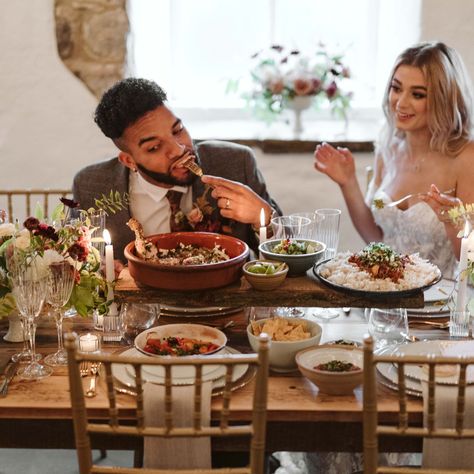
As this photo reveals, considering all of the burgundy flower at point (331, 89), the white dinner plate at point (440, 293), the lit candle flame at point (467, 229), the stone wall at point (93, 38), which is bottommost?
the white dinner plate at point (440, 293)

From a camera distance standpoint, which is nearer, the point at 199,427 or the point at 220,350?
the point at 199,427

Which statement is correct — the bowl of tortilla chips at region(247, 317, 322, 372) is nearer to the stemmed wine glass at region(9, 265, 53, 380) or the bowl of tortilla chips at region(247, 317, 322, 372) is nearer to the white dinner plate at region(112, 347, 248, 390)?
the white dinner plate at region(112, 347, 248, 390)

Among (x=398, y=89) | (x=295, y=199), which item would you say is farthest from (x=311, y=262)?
(x=295, y=199)

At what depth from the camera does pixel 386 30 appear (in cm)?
419

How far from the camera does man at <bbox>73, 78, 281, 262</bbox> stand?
105 inches

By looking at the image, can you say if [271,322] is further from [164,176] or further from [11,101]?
[11,101]

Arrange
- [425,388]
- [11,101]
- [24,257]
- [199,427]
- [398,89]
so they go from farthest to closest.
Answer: [11,101] < [398,89] < [24,257] < [425,388] < [199,427]

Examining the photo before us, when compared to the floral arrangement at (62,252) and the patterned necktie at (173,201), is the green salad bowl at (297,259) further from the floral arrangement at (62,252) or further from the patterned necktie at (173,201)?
the patterned necktie at (173,201)

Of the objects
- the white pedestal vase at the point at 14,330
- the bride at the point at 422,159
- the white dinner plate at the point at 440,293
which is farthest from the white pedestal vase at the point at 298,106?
the white pedestal vase at the point at 14,330

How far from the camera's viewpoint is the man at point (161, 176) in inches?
105

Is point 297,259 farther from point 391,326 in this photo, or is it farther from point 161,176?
point 161,176

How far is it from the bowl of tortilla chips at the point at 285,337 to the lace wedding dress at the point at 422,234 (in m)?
1.16

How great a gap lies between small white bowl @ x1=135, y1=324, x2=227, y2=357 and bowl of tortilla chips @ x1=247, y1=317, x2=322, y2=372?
0.09m

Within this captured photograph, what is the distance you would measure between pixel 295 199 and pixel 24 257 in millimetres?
2182
